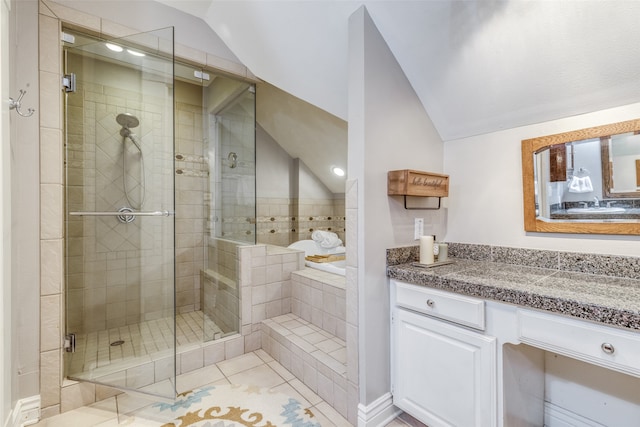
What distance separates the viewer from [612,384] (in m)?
1.25

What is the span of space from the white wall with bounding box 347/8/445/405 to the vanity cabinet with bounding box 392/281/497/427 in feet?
0.31

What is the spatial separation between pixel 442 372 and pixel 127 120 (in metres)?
2.47

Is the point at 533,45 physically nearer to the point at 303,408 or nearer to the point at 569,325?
the point at 569,325

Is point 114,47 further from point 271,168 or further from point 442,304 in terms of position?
point 442,304

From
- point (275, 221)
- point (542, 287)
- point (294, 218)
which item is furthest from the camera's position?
point (294, 218)

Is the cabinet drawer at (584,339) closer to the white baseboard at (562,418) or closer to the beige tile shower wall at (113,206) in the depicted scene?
the white baseboard at (562,418)

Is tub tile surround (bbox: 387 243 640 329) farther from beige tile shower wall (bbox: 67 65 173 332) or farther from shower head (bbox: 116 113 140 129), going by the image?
shower head (bbox: 116 113 140 129)

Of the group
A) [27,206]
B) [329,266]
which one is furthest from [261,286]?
[27,206]

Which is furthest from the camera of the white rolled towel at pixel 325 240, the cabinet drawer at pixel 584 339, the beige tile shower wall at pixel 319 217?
the beige tile shower wall at pixel 319 217

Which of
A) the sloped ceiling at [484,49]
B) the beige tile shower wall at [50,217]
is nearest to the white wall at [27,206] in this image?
the beige tile shower wall at [50,217]

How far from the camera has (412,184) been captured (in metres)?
1.48

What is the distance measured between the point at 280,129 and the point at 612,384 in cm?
342

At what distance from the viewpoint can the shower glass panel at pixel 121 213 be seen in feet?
5.76

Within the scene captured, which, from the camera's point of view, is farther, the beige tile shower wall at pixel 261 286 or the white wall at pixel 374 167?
the beige tile shower wall at pixel 261 286
